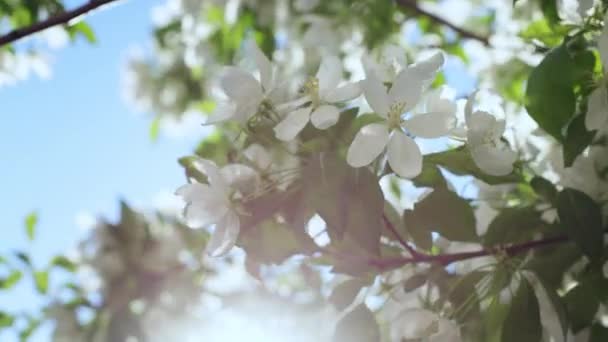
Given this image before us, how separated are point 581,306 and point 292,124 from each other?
0.30m

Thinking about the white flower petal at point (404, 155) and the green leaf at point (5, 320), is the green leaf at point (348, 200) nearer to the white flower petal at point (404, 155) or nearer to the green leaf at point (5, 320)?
the white flower petal at point (404, 155)

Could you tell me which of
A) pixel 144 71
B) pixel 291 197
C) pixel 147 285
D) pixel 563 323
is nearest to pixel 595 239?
pixel 563 323

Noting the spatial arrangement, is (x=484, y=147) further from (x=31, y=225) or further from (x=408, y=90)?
(x=31, y=225)

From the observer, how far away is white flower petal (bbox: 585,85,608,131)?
59cm

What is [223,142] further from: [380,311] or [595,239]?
[595,239]

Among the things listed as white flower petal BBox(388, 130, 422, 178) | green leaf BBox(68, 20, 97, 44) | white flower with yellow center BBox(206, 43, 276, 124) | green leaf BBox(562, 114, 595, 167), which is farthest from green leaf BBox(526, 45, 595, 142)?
green leaf BBox(68, 20, 97, 44)

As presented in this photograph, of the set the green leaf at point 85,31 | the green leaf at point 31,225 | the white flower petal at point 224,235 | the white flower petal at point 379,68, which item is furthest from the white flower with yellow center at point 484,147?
the green leaf at point 31,225

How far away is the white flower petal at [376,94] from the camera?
0.59m

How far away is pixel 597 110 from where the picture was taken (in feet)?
1.95

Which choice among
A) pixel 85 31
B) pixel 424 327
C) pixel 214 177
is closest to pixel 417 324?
pixel 424 327

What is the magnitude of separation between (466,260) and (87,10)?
0.41 m

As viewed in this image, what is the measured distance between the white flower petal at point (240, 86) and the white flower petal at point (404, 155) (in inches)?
5.0

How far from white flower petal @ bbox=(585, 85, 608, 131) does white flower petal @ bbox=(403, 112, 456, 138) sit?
0.35ft

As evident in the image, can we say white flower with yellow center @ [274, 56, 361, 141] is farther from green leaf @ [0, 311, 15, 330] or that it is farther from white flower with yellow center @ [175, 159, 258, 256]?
green leaf @ [0, 311, 15, 330]
